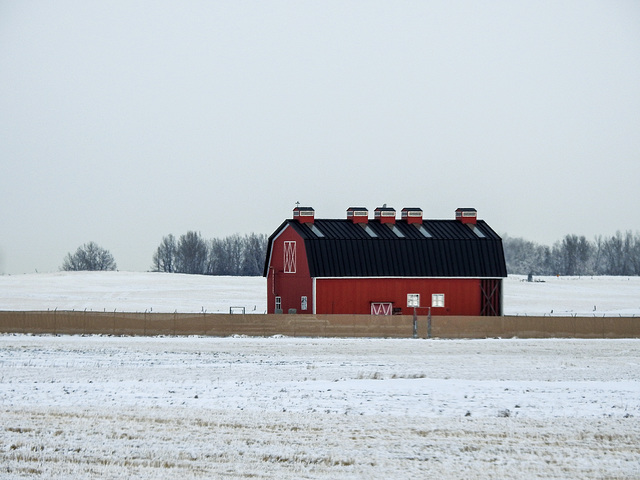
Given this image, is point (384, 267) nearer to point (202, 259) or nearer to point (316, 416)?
point (316, 416)

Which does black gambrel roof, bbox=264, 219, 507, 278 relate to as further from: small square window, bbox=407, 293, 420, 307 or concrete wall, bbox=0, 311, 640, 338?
concrete wall, bbox=0, 311, 640, 338

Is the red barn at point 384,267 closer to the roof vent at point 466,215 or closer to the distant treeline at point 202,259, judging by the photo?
the roof vent at point 466,215

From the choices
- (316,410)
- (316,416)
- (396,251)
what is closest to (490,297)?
(396,251)

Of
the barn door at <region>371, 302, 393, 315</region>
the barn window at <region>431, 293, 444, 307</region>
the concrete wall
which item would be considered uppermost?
the barn window at <region>431, 293, 444, 307</region>

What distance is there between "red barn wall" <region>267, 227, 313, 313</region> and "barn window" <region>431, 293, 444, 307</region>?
7.17m

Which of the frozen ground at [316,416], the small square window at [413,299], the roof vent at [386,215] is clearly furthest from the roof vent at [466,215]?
the frozen ground at [316,416]

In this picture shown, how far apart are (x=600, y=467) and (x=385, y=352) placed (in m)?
22.8

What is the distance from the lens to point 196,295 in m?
88.1

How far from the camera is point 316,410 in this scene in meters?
20.6

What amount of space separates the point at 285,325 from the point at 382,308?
7523 millimetres

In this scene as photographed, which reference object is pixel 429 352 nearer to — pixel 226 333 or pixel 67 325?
pixel 226 333

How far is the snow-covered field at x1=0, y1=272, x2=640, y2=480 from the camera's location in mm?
15016

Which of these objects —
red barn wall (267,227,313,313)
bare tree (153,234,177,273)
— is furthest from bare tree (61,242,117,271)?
red barn wall (267,227,313,313)

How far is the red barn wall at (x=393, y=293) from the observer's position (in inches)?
2008
